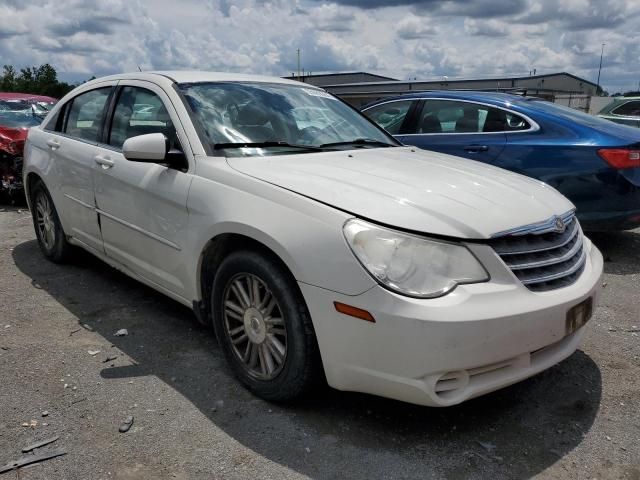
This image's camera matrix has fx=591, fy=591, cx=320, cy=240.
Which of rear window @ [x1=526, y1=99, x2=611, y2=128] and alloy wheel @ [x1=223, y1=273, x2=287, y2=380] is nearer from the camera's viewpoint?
alloy wheel @ [x1=223, y1=273, x2=287, y2=380]

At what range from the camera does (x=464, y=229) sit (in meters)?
2.56

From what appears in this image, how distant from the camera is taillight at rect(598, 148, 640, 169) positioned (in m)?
5.23

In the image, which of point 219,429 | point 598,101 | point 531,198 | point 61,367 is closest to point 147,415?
point 219,429

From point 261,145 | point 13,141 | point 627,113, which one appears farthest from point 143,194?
point 627,113

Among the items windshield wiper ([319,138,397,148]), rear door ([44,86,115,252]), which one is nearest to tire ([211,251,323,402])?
windshield wiper ([319,138,397,148])

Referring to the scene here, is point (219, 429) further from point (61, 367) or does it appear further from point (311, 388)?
point (61, 367)

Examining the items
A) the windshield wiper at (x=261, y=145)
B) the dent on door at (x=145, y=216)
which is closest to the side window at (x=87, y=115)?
the dent on door at (x=145, y=216)

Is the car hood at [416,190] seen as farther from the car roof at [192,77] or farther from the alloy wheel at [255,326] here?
the car roof at [192,77]

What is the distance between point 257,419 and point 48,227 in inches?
132

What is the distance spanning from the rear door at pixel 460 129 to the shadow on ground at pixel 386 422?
2.75m

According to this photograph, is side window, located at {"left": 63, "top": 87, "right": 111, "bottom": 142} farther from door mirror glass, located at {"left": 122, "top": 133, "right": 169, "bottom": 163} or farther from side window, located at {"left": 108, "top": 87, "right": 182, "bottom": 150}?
door mirror glass, located at {"left": 122, "top": 133, "right": 169, "bottom": 163}

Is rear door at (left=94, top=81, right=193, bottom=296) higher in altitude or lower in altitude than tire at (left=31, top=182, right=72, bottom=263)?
higher

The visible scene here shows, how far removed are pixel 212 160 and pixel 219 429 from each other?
142 cm

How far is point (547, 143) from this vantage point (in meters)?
5.52
